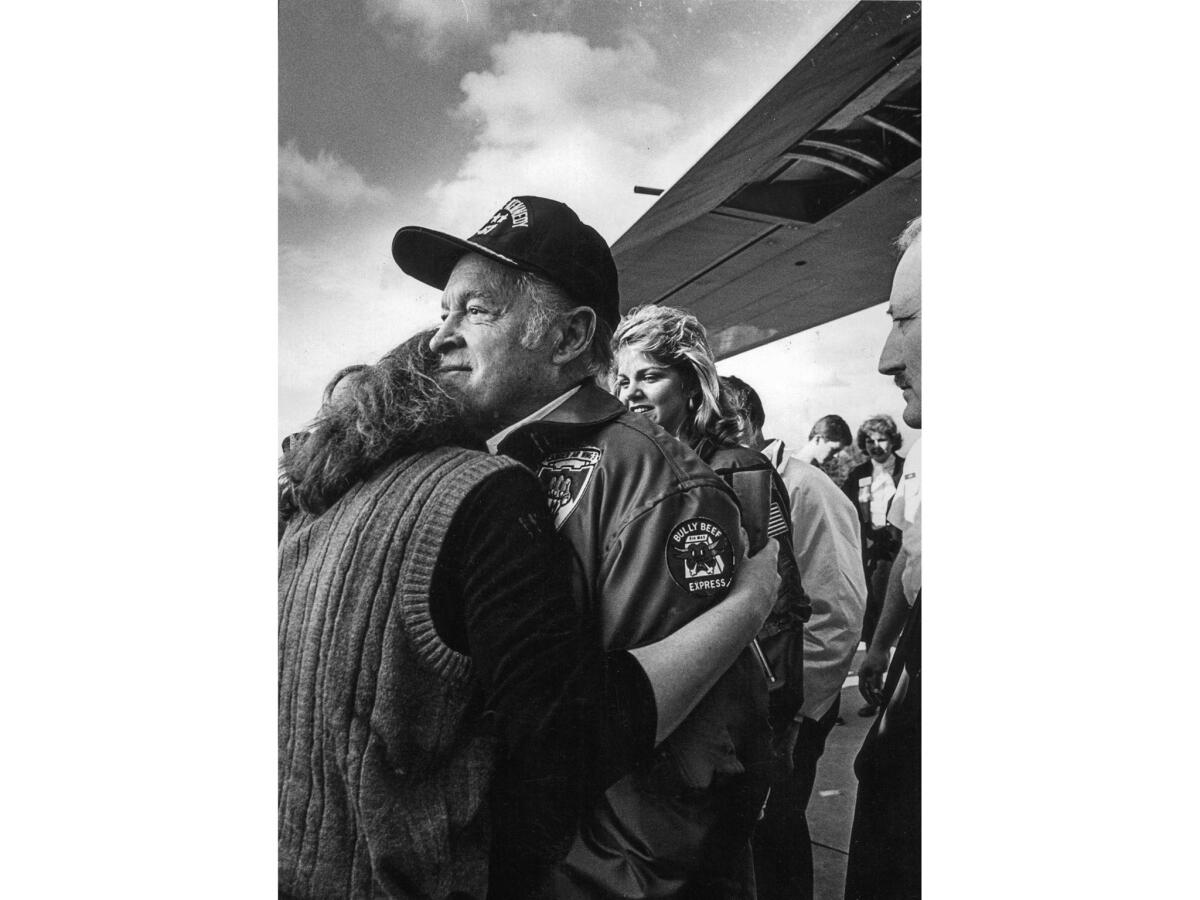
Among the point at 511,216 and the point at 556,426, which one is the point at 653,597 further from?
the point at 511,216

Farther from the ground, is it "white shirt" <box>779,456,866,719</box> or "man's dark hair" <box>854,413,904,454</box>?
"man's dark hair" <box>854,413,904,454</box>

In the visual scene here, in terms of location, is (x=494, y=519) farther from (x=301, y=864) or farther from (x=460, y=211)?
(x=301, y=864)

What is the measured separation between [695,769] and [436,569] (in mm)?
662

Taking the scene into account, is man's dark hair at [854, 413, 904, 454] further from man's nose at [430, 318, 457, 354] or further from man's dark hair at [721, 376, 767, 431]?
man's nose at [430, 318, 457, 354]

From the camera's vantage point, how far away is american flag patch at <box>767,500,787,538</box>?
2164mm

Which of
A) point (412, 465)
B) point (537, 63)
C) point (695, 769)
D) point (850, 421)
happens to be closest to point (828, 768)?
point (695, 769)

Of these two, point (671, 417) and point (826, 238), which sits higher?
point (826, 238)

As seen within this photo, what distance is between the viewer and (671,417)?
7.08 ft

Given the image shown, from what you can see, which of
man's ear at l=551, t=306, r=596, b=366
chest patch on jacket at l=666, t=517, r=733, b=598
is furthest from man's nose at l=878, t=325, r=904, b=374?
man's ear at l=551, t=306, r=596, b=366

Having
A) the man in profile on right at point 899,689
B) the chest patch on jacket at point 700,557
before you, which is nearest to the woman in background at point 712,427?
the chest patch on jacket at point 700,557

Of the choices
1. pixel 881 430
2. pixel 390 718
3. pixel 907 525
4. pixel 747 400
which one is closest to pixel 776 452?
pixel 747 400

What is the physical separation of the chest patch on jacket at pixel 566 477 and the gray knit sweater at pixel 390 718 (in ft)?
0.29

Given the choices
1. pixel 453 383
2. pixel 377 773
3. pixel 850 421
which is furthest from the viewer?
pixel 850 421

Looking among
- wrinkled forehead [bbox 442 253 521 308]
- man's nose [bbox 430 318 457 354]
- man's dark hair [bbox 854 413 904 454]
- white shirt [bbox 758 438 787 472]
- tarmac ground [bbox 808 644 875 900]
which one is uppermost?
wrinkled forehead [bbox 442 253 521 308]
